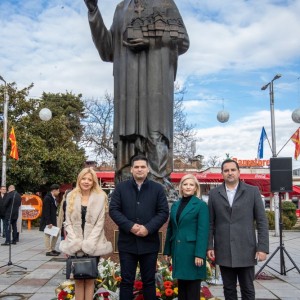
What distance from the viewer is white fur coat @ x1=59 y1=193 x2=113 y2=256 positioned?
4566 millimetres

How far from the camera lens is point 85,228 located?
15.2 feet

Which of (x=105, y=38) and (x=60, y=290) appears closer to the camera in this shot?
(x=60, y=290)

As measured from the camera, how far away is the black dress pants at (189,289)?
14.1 feet

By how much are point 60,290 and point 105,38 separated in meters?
4.04

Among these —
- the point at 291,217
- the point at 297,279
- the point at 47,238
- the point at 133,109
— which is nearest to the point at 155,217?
the point at 133,109

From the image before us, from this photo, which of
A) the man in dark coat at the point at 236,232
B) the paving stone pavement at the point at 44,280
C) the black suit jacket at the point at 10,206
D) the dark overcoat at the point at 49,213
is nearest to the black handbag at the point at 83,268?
the man in dark coat at the point at 236,232

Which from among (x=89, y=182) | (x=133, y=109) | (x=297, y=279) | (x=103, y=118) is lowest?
(x=297, y=279)

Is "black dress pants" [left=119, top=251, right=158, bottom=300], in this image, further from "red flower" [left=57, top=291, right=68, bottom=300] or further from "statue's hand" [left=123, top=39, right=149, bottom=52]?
"statue's hand" [left=123, top=39, right=149, bottom=52]

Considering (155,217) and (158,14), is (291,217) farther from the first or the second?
(155,217)

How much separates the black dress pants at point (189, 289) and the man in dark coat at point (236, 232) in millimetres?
302

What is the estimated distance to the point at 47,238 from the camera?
10.6m

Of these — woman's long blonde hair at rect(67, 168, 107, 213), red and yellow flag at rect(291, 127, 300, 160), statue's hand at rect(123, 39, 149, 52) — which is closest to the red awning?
red and yellow flag at rect(291, 127, 300, 160)

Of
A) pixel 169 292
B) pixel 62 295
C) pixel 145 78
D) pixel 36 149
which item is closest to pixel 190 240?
pixel 169 292

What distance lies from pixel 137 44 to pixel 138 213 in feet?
10.8
